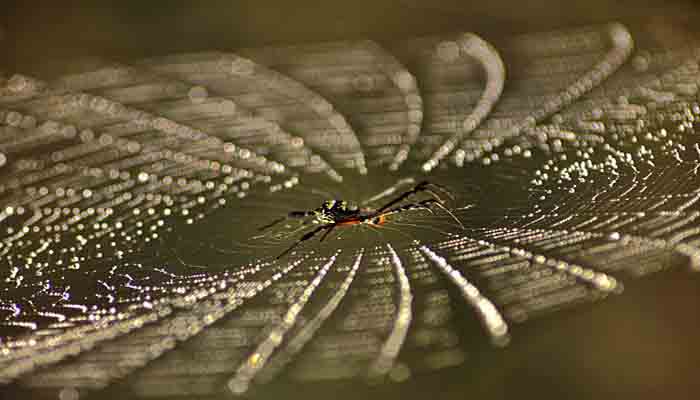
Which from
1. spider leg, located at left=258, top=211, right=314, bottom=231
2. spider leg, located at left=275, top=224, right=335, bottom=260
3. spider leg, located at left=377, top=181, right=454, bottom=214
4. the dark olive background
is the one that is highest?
the dark olive background

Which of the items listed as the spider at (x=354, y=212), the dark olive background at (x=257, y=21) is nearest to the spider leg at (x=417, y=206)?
the spider at (x=354, y=212)

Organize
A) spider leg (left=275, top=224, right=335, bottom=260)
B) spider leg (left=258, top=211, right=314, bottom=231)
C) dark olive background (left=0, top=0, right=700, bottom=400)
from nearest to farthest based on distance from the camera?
spider leg (left=275, top=224, right=335, bottom=260), spider leg (left=258, top=211, right=314, bottom=231), dark olive background (left=0, top=0, right=700, bottom=400)

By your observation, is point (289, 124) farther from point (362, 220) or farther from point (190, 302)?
point (190, 302)

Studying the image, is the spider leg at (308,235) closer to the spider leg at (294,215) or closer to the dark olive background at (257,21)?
the spider leg at (294,215)

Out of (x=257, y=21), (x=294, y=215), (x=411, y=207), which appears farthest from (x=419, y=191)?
(x=257, y=21)

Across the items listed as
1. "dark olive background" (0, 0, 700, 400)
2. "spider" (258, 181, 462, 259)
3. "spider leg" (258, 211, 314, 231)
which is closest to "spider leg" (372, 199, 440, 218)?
"spider" (258, 181, 462, 259)

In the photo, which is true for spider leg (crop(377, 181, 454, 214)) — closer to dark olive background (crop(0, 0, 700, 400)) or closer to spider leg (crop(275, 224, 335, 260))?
spider leg (crop(275, 224, 335, 260))

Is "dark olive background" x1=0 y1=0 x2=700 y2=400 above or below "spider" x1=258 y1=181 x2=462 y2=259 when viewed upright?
above

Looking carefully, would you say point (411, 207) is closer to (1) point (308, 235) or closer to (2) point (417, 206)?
(2) point (417, 206)
